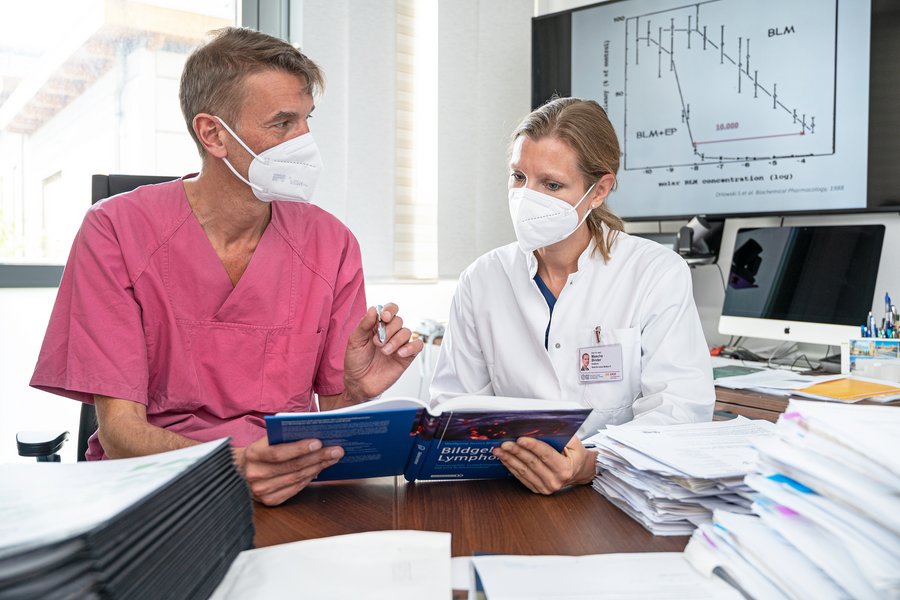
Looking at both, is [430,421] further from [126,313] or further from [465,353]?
[465,353]

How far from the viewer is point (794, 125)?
7.29 feet

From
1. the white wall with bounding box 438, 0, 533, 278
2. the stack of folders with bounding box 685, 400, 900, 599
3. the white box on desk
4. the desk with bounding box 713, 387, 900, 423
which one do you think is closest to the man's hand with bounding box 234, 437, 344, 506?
the stack of folders with bounding box 685, 400, 900, 599

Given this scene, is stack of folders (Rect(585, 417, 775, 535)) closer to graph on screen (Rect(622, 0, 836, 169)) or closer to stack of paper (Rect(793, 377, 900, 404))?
stack of paper (Rect(793, 377, 900, 404))

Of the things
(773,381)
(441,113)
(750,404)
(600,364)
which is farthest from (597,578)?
(441,113)

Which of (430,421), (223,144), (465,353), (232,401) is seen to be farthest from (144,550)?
(465,353)

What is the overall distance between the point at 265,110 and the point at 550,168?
2.02 ft

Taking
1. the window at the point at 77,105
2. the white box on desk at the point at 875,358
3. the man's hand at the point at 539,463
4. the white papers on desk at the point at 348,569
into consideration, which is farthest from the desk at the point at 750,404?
the window at the point at 77,105

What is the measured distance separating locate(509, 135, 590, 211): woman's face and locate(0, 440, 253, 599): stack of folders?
104cm

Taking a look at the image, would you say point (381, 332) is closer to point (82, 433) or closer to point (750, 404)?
point (82, 433)

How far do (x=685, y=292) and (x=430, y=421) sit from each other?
2.61 ft

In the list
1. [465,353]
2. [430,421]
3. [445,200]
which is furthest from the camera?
[445,200]

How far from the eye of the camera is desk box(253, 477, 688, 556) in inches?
31.1

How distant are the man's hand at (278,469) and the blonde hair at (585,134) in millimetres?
881

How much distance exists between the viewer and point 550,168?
5.10ft
